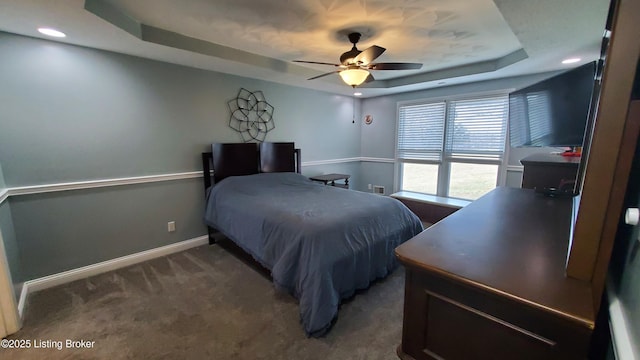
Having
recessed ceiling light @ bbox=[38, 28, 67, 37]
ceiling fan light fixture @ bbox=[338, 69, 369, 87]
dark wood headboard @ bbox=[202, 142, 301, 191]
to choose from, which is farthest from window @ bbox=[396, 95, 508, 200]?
recessed ceiling light @ bbox=[38, 28, 67, 37]

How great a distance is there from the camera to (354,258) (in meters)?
2.11

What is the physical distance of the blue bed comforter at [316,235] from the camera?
1.88 m

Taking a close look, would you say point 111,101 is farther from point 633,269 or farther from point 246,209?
point 633,269

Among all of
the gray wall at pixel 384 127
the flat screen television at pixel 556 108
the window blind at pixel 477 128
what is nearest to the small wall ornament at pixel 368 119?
the gray wall at pixel 384 127

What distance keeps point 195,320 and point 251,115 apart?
2.68 metres

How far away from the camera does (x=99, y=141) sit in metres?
2.62

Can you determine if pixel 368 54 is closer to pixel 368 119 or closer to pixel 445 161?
pixel 445 161

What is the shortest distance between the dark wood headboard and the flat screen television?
2.88m

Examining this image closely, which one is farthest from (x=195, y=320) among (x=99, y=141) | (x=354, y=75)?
(x=354, y=75)

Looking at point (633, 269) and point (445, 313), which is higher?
point (633, 269)

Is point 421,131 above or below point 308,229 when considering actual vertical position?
above

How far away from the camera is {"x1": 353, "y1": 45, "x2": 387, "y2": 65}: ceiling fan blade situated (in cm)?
213

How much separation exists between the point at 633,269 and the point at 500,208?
0.85 m

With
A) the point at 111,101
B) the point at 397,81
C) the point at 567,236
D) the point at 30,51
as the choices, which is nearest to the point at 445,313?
the point at 567,236
